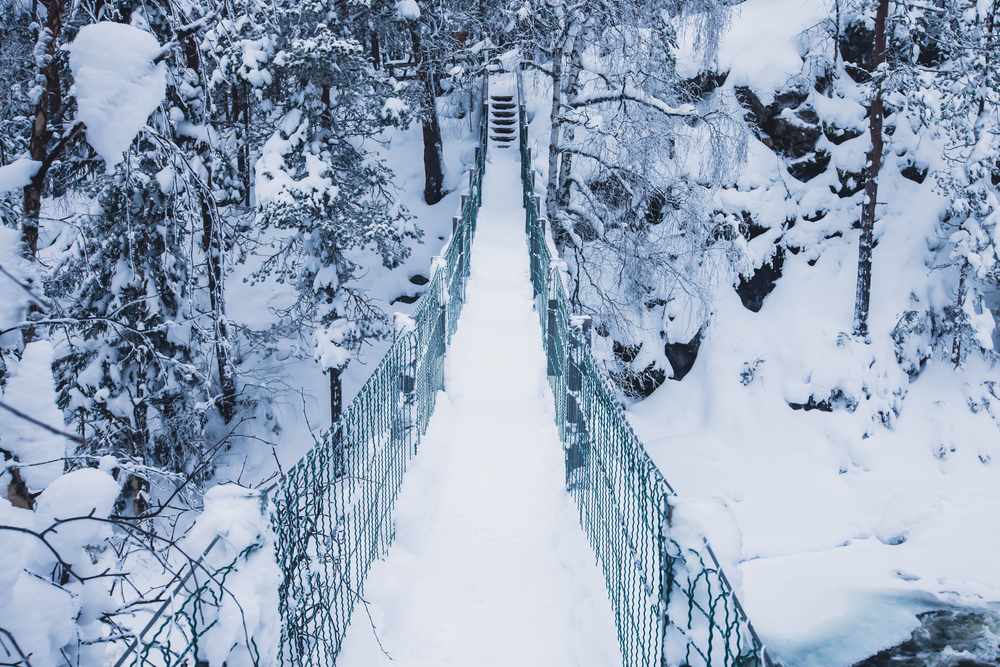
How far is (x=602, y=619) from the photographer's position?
12.2 feet

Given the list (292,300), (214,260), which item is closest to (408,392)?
(214,260)

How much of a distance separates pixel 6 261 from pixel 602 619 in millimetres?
3442

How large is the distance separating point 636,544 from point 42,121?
3.41 m

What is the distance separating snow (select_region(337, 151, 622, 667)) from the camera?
361cm

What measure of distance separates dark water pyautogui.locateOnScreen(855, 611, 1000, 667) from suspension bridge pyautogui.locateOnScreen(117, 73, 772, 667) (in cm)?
708

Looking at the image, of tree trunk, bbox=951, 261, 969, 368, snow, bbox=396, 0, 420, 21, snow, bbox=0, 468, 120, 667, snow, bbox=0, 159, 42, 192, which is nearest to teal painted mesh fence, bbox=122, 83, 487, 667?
snow, bbox=0, 468, 120, 667

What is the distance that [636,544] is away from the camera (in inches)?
132

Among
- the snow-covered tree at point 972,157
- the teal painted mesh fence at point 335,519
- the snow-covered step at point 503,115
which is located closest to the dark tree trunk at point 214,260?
the teal painted mesh fence at point 335,519

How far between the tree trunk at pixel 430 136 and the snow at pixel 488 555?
Result: 1221 centimetres

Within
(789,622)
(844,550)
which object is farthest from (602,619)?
(844,550)

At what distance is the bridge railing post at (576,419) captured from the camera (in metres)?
4.78

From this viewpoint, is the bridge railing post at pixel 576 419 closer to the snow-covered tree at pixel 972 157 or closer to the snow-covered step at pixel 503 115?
the snow-covered tree at pixel 972 157

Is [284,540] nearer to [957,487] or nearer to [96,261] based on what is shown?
[96,261]

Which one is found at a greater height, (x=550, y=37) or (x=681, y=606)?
(x=550, y=37)
